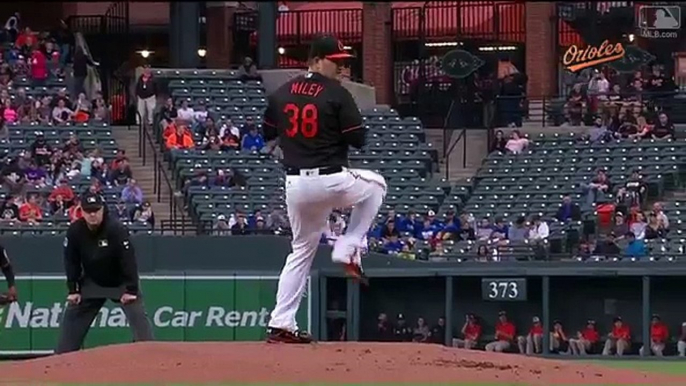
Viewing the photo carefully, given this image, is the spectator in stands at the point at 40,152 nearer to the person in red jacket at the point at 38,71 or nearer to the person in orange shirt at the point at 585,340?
the person in red jacket at the point at 38,71

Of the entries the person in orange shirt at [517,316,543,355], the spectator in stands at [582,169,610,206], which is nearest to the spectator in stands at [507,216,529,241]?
the spectator in stands at [582,169,610,206]

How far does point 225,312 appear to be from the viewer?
2333cm

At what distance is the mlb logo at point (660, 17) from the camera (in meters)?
32.5

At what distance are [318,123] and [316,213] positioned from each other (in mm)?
581

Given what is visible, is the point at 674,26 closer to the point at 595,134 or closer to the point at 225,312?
the point at 595,134

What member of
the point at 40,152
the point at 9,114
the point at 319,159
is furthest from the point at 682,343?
the point at 9,114

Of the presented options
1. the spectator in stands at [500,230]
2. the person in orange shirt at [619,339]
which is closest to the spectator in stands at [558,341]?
the person in orange shirt at [619,339]

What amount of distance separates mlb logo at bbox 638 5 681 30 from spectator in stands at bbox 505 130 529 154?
414 centimetres

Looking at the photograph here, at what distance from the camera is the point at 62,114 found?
1150 inches

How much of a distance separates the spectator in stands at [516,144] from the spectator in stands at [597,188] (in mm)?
2886

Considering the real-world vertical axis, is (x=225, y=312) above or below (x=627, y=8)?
below

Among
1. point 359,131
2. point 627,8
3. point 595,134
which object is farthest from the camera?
point 627,8

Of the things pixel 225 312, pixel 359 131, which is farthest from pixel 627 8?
pixel 359 131

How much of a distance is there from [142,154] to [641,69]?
8.92 metres
